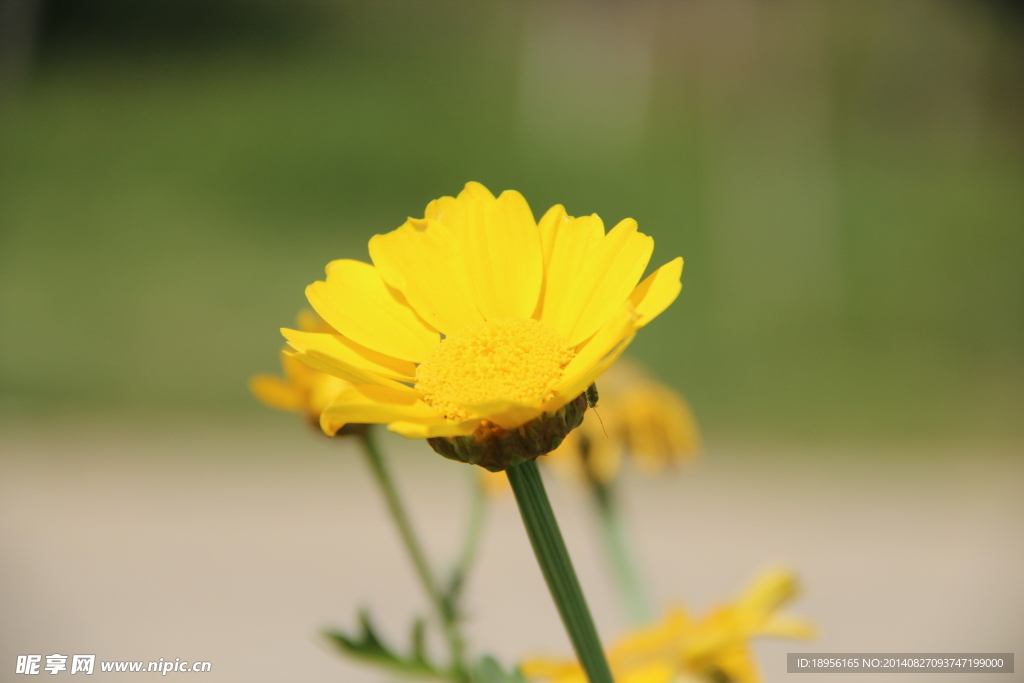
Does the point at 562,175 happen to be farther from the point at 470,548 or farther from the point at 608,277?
the point at 608,277

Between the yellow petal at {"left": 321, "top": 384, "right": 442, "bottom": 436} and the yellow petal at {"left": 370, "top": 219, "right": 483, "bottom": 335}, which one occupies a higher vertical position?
the yellow petal at {"left": 370, "top": 219, "right": 483, "bottom": 335}

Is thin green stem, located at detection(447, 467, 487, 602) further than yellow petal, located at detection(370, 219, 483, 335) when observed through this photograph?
Yes

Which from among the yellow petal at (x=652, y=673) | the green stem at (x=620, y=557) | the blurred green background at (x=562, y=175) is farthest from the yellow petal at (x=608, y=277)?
the blurred green background at (x=562, y=175)

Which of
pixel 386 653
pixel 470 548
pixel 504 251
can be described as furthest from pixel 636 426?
pixel 504 251

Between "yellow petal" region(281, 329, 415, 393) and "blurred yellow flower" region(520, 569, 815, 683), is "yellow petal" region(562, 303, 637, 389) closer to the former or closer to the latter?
"yellow petal" region(281, 329, 415, 393)

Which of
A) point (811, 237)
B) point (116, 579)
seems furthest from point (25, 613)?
point (811, 237)

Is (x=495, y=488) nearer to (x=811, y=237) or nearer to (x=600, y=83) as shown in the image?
(x=811, y=237)

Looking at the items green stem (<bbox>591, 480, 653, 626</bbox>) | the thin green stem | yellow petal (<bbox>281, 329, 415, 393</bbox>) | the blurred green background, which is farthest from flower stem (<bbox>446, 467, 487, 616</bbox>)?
the blurred green background

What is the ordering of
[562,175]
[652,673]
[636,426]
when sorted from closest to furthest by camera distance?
1. [652,673]
2. [636,426]
3. [562,175]
